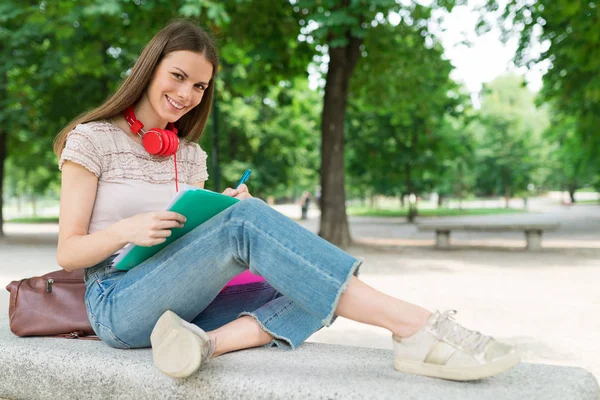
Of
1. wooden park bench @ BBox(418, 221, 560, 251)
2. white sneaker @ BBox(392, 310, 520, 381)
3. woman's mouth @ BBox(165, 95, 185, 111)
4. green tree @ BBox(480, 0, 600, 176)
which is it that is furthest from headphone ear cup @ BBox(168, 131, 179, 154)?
wooden park bench @ BBox(418, 221, 560, 251)

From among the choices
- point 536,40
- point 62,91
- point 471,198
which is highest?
point 536,40

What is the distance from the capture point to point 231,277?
86.4 inches

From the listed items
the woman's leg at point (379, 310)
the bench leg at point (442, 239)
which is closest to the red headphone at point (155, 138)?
the woman's leg at point (379, 310)

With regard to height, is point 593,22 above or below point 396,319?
above

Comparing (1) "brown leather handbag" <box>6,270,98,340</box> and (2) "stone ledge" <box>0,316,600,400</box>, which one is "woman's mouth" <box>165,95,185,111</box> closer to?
(1) "brown leather handbag" <box>6,270,98,340</box>

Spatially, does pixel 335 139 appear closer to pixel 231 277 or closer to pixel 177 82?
pixel 177 82

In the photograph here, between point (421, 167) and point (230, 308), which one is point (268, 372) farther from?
point (421, 167)

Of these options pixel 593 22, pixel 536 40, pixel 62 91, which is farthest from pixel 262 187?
pixel 593 22

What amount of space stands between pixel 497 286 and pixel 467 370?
5457mm

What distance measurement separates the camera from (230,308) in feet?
8.23

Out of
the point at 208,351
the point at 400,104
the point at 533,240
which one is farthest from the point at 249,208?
the point at 400,104

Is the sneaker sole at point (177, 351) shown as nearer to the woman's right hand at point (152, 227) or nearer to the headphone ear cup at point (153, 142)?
the woman's right hand at point (152, 227)

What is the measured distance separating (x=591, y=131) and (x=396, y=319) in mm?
15954

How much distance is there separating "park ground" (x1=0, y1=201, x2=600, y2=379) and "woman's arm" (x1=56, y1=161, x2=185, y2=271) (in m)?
2.54
